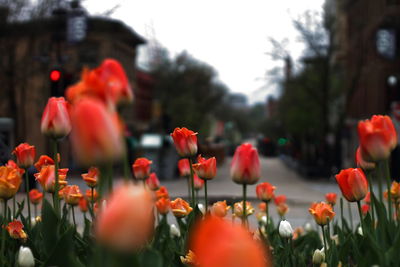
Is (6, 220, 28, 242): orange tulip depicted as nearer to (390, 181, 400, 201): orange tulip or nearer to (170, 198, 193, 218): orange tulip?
(170, 198, 193, 218): orange tulip

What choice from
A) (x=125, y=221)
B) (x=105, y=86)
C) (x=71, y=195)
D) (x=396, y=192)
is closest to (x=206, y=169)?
(x=71, y=195)

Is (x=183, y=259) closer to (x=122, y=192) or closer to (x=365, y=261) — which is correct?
(x=365, y=261)

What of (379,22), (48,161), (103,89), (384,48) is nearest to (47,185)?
(48,161)

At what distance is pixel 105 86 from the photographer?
1352 millimetres

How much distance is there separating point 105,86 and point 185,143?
49.9 inches

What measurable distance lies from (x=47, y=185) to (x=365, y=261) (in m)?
1.46

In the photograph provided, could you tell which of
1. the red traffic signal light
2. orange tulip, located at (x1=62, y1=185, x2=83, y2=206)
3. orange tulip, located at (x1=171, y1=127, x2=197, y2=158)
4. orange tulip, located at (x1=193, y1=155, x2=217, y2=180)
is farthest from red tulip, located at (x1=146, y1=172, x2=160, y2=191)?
the red traffic signal light

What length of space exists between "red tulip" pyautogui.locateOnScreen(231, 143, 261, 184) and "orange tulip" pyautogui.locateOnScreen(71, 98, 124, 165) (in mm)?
1072

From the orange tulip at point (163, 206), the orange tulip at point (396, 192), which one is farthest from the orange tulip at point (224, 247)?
the orange tulip at point (163, 206)

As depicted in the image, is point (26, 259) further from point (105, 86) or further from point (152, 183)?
point (152, 183)

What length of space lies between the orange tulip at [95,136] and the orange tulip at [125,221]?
0.42 ft

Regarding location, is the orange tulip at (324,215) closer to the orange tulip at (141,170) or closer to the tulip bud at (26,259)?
the orange tulip at (141,170)

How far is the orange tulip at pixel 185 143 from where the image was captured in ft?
8.51

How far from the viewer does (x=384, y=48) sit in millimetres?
32375
